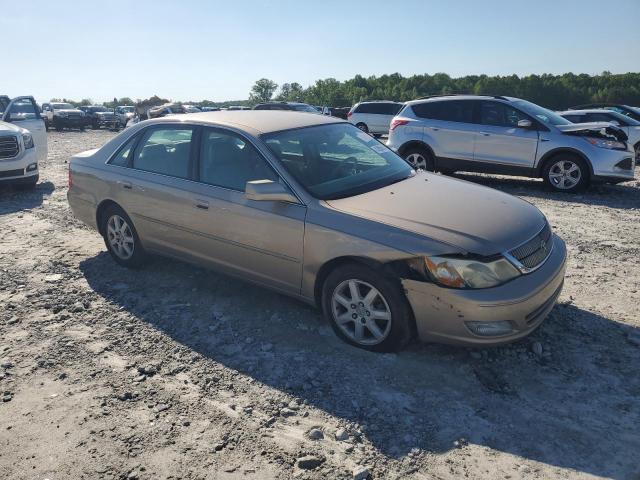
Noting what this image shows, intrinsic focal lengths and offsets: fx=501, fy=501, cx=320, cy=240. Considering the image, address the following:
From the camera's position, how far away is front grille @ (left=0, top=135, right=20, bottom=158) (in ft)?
30.0

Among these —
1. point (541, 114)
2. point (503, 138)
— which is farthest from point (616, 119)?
point (503, 138)

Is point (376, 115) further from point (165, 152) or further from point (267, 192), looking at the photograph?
point (267, 192)

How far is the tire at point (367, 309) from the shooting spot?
134 inches

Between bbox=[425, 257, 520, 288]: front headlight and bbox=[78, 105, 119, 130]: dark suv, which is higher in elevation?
bbox=[78, 105, 119, 130]: dark suv

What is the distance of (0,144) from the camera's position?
912 centimetres

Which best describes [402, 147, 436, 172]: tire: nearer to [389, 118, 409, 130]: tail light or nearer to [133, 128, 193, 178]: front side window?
[389, 118, 409, 130]: tail light

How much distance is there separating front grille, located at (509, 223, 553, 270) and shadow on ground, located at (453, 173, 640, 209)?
5.25 metres

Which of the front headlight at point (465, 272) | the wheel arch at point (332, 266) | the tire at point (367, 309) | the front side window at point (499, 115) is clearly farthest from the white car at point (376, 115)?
the front headlight at point (465, 272)

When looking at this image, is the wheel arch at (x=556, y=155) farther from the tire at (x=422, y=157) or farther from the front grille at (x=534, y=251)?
the front grille at (x=534, y=251)

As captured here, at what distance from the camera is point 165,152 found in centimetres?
485

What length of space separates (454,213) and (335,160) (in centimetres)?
122

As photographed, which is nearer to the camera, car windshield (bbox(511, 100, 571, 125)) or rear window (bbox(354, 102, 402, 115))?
car windshield (bbox(511, 100, 571, 125))

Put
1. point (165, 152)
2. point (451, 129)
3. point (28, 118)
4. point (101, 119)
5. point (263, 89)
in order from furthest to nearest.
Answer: point (263, 89), point (101, 119), point (28, 118), point (451, 129), point (165, 152)

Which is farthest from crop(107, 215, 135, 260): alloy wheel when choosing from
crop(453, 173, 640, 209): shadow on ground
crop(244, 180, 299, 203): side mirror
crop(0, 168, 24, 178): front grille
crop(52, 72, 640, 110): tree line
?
crop(52, 72, 640, 110): tree line
